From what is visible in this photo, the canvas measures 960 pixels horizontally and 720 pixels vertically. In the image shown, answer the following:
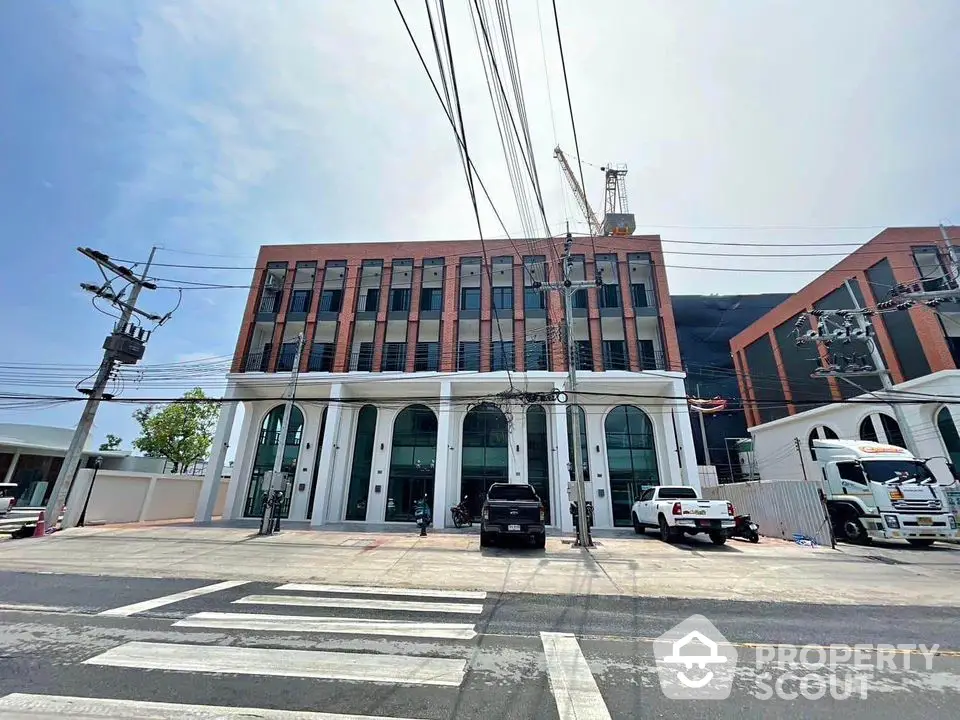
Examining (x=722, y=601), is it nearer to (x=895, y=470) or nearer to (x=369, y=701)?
(x=369, y=701)

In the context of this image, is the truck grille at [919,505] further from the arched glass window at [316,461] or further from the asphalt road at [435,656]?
the arched glass window at [316,461]

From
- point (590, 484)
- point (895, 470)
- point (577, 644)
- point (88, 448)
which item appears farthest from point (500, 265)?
point (88, 448)

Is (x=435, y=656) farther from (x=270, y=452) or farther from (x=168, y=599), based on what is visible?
(x=270, y=452)

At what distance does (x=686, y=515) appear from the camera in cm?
1310

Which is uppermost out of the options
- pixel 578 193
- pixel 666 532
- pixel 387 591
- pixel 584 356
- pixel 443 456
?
pixel 578 193

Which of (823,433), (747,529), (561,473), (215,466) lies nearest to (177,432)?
(215,466)

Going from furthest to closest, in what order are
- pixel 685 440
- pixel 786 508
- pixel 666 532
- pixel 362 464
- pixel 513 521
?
pixel 362 464, pixel 685 440, pixel 786 508, pixel 666 532, pixel 513 521

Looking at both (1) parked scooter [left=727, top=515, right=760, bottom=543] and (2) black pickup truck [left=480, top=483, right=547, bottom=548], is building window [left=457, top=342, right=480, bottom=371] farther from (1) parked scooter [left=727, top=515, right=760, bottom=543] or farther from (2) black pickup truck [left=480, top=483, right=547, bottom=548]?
(1) parked scooter [left=727, top=515, right=760, bottom=543]

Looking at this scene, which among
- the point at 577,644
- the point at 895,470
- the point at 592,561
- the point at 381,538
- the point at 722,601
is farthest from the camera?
the point at 381,538

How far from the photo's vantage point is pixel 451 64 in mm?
5266

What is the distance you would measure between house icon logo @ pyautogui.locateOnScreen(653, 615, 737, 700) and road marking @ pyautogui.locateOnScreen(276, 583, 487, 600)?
311 cm

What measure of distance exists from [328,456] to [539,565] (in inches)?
585

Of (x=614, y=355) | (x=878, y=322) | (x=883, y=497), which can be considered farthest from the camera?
(x=878, y=322)

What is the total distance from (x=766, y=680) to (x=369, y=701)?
11.8ft
